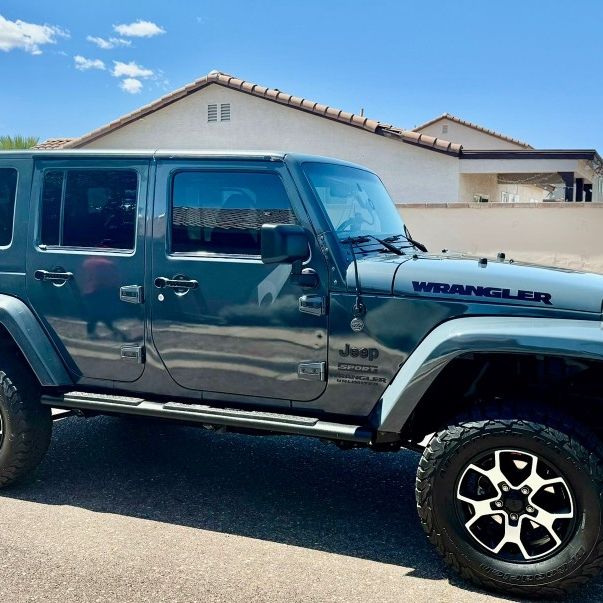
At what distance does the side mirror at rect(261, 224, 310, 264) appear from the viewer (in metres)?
3.67

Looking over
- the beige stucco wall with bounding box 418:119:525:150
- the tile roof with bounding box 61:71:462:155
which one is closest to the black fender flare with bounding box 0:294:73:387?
the tile roof with bounding box 61:71:462:155

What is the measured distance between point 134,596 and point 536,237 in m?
12.3

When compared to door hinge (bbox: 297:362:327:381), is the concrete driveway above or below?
below

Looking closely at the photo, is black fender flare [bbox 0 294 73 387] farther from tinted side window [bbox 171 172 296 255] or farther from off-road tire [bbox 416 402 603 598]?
off-road tire [bbox 416 402 603 598]

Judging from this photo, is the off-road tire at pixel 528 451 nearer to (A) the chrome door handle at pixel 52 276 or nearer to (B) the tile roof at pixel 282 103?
(A) the chrome door handle at pixel 52 276

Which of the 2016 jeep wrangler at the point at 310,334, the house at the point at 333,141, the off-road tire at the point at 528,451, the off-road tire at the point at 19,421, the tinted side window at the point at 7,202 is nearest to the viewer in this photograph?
the off-road tire at the point at 528,451

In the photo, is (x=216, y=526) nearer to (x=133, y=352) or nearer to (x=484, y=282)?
(x=133, y=352)

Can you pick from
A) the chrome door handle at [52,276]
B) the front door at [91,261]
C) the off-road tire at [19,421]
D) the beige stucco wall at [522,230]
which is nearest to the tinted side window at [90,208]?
the front door at [91,261]

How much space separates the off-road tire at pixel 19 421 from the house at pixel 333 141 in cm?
1466

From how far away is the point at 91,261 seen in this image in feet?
14.2

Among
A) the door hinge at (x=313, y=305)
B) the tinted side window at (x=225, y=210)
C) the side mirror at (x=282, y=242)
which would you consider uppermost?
the tinted side window at (x=225, y=210)

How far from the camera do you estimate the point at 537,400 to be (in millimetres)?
3539

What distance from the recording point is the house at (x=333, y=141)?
17.8 meters

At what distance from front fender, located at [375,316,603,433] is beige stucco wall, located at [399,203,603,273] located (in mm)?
10930
